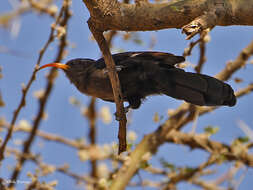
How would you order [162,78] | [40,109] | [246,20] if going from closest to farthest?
[246,20] → [162,78] → [40,109]

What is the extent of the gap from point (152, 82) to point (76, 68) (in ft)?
3.44

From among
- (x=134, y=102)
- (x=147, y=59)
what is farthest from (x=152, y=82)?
(x=134, y=102)

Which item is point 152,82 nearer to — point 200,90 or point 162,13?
point 200,90

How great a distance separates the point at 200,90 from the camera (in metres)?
3.38

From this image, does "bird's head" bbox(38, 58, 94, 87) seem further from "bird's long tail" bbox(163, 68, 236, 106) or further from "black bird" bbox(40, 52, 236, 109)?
"bird's long tail" bbox(163, 68, 236, 106)

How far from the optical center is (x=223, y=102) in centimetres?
333

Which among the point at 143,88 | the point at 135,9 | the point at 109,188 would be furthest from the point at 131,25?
the point at 109,188

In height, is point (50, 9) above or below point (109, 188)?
above

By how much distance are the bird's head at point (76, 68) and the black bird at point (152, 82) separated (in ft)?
0.05

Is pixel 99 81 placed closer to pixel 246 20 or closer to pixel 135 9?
pixel 135 9

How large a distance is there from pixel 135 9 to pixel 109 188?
201cm

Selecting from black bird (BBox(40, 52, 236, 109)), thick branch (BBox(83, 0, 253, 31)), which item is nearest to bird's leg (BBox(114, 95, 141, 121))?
black bird (BBox(40, 52, 236, 109))

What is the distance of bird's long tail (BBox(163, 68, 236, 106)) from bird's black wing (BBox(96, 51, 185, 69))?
0.49 feet

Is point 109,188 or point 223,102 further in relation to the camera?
point 109,188
